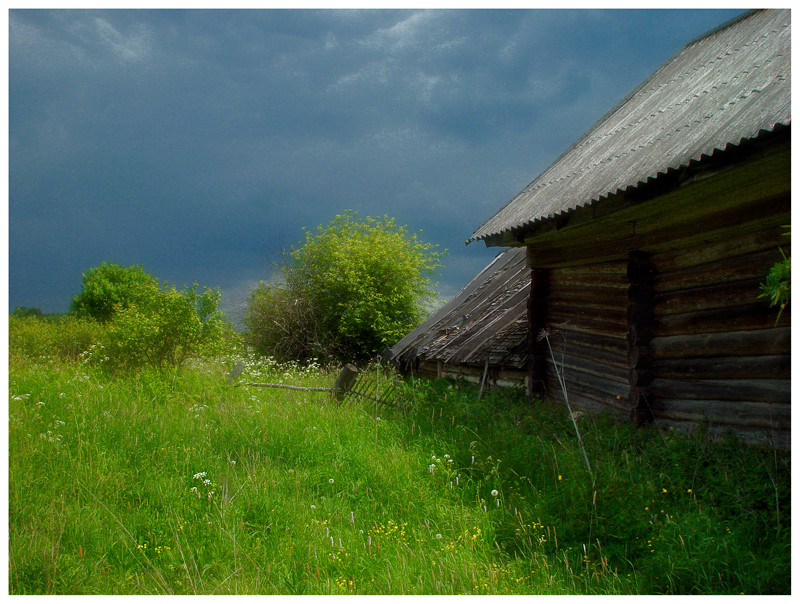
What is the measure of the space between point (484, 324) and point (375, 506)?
5987mm

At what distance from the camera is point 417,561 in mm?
3348

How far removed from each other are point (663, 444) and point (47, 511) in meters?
5.25

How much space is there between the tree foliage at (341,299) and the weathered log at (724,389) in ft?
43.8

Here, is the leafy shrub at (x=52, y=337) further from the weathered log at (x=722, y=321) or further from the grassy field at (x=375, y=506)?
the weathered log at (x=722, y=321)

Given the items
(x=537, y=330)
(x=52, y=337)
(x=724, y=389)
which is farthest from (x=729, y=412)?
(x=52, y=337)

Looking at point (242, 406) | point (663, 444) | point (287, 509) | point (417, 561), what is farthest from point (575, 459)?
point (242, 406)

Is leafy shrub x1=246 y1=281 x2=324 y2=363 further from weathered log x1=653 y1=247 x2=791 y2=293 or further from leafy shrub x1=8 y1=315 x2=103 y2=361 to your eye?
weathered log x1=653 y1=247 x2=791 y2=293

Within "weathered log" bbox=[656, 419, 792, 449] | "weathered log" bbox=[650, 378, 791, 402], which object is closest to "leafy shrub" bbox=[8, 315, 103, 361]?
"weathered log" bbox=[650, 378, 791, 402]

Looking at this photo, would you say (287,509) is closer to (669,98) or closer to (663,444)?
(663,444)

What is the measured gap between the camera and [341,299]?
19312mm

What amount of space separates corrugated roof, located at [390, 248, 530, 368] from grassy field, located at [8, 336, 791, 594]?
87.2 inches

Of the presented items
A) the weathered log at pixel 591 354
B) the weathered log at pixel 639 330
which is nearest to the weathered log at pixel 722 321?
the weathered log at pixel 639 330

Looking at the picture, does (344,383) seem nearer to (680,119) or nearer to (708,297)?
(708,297)

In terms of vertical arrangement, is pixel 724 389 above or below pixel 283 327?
below
